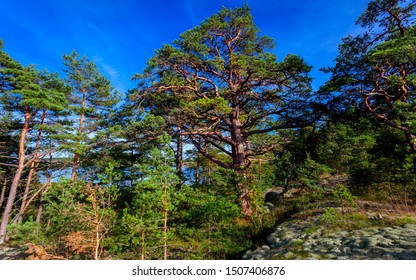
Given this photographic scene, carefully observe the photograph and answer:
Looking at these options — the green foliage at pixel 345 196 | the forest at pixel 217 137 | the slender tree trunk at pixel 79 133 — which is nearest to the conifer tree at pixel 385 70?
the forest at pixel 217 137

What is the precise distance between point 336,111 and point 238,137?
5.03m

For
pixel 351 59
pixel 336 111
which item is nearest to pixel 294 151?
pixel 336 111

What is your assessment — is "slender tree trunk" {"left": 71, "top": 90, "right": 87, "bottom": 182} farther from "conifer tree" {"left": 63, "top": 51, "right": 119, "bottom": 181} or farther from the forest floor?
the forest floor

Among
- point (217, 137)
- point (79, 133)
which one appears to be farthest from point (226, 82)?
point (79, 133)

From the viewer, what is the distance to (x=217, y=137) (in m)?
13.6

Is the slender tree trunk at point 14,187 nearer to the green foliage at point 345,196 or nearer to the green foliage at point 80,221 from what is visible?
the green foliage at point 80,221

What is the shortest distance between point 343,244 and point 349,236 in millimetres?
562

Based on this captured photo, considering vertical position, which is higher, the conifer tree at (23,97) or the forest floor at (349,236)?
the conifer tree at (23,97)

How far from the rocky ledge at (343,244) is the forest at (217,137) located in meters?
1.36

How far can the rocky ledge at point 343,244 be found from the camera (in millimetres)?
4230

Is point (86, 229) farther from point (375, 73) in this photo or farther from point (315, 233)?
point (375, 73)

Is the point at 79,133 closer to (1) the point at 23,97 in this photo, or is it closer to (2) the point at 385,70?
(1) the point at 23,97

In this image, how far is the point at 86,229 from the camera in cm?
507

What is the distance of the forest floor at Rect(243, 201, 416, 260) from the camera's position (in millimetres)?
4363
